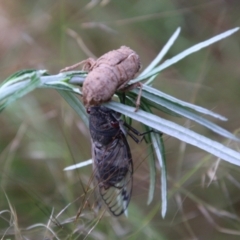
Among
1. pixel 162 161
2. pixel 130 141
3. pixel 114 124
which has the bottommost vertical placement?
pixel 130 141

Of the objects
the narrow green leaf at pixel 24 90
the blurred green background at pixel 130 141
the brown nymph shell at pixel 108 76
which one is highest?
the narrow green leaf at pixel 24 90

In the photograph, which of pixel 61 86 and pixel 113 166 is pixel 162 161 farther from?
pixel 61 86

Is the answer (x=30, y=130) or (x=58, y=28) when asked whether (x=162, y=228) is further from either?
(x=58, y=28)

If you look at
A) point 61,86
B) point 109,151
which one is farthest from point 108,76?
point 109,151

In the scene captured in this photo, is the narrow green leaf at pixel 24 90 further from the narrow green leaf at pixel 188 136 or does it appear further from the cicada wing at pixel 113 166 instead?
the cicada wing at pixel 113 166

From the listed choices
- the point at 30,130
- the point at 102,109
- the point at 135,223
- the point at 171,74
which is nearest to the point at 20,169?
the point at 30,130

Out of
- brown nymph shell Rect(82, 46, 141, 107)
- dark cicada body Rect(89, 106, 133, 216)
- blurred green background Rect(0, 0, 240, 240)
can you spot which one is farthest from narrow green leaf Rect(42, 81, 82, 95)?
blurred green background Rect(0, 0, 240, 240)

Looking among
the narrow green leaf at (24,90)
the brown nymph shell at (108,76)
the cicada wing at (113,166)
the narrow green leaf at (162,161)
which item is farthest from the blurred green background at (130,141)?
the narrow green leaf at (24,90)
